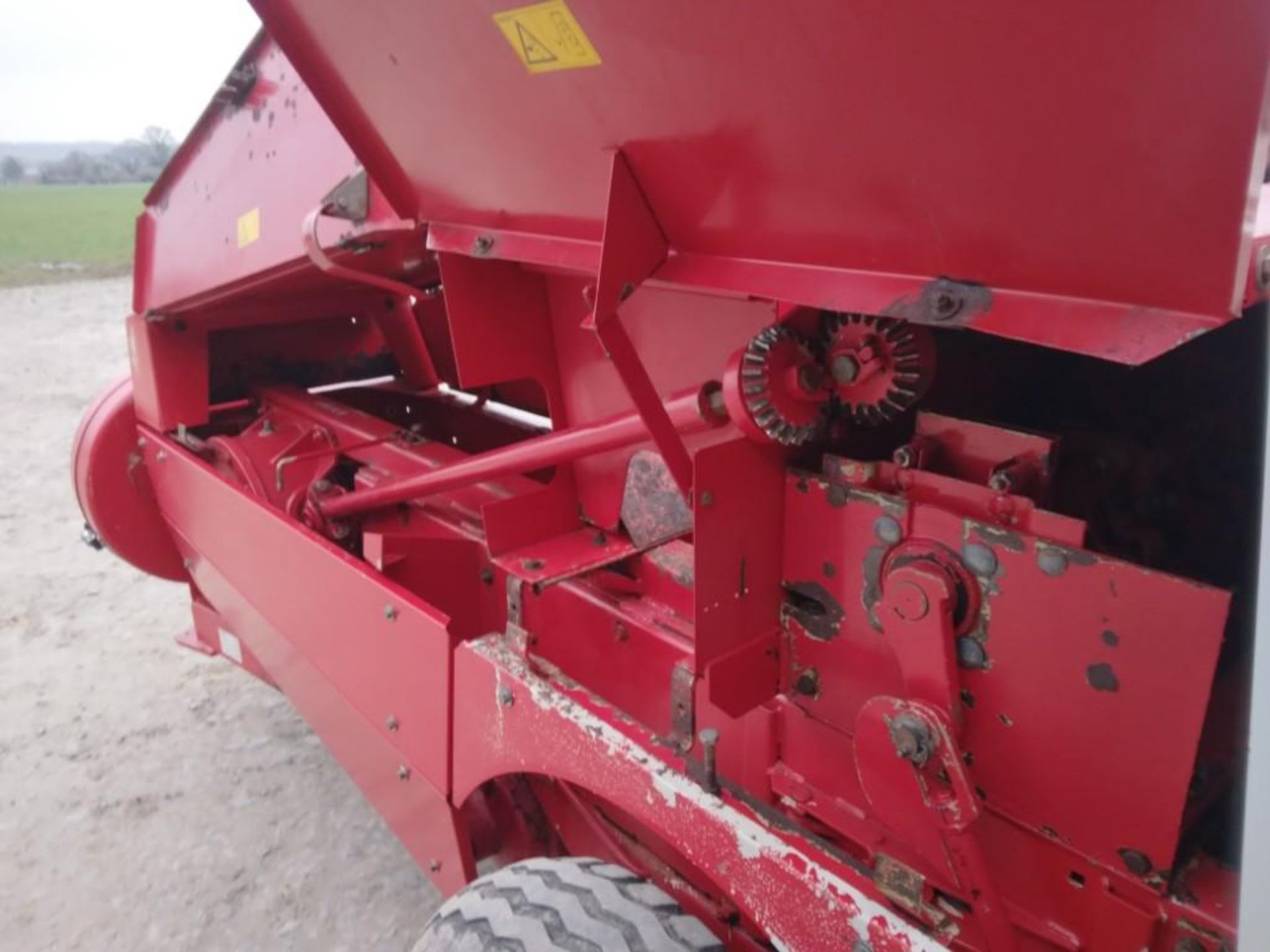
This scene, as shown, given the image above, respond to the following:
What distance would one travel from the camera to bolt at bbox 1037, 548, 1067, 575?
933 mm

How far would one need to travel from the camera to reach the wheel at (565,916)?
1242 millimetres

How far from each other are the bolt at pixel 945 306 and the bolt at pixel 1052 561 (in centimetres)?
27

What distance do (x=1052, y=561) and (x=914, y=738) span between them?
0.84ft

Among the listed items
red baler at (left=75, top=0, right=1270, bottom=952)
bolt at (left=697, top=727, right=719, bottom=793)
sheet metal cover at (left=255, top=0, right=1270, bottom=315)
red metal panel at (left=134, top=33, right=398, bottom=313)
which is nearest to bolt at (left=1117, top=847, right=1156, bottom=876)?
red baler at (left=75, top=0, right=1270, bottom=952)

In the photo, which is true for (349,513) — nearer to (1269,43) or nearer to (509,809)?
(509,809)

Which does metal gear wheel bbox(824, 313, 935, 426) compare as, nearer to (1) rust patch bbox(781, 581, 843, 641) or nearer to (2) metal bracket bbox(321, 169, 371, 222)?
(1) rust patch bbox(781, 581, 843, 641)

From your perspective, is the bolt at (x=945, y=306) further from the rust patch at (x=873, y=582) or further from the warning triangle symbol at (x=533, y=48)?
the warning triangle symbol at (x=533, y=48)

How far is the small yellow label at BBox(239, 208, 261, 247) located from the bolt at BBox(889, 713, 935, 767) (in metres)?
1.71

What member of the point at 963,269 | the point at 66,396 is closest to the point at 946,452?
the point at 963,269

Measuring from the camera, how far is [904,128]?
818mm

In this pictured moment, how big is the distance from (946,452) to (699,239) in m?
0.41

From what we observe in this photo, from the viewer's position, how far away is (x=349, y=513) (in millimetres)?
2242

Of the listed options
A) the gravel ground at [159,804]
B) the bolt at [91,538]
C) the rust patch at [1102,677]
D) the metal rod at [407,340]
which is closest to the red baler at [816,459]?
the rust patch at [1102,677]

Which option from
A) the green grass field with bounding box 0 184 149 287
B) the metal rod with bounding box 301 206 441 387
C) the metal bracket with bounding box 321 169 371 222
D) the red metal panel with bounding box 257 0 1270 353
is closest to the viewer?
the red metal panel with bounding box 257 0 1270 353
